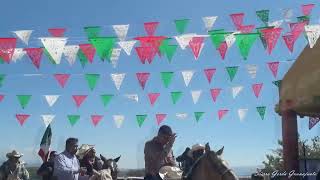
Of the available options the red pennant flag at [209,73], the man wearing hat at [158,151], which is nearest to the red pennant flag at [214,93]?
the red pennant flag at [209,73]

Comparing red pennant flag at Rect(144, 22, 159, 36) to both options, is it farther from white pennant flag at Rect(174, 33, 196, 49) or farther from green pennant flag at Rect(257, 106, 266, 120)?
green pennant flag at Rect(257, 106, 266, 120)

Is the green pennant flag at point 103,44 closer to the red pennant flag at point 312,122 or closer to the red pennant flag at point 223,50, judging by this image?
the red pennant flag at point 223,50

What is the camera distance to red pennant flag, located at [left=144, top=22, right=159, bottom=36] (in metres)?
10.8

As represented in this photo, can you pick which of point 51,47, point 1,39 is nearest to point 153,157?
point 51,47

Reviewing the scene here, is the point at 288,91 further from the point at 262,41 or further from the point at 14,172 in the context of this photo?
the point at 14,172

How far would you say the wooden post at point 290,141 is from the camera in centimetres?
1206

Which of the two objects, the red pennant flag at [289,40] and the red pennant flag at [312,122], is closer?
the red pennant flag at [289,40]

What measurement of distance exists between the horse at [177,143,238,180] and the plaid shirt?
709cm

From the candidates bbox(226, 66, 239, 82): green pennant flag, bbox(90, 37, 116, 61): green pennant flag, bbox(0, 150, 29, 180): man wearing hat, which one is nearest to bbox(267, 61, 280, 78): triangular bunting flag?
bbox(226, 66, 239, 82): green pennant flag

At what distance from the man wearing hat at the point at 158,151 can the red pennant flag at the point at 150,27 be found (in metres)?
3.97

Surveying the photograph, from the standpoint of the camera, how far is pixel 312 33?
397 inches

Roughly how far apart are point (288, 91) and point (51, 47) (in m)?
5.35

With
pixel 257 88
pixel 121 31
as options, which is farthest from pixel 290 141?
pixel 121 31

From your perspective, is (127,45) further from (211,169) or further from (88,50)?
(211,169)
